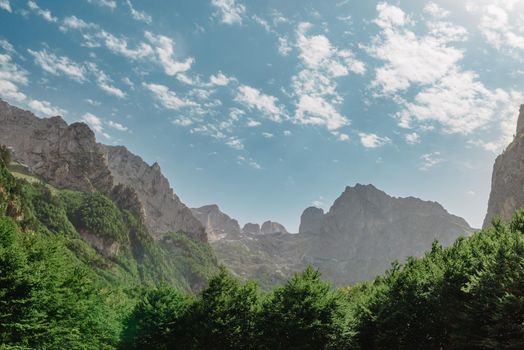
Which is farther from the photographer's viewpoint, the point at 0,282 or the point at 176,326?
the point at 176,326

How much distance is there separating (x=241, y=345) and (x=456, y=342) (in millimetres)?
21847

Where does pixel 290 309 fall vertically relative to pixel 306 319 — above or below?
above

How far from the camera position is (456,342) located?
3388cm

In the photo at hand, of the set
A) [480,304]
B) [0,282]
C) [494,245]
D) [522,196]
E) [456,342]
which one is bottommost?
[0,282]

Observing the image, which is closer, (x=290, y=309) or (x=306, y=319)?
(x=306, y=319)

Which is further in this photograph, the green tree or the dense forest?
the green tree

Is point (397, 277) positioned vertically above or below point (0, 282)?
above

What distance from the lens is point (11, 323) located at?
103 ft

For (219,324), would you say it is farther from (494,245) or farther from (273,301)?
(494,245)

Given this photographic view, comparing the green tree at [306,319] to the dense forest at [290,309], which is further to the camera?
the green tree at [306,319]

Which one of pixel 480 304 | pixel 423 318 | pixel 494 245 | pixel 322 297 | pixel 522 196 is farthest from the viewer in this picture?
pixel 522 196

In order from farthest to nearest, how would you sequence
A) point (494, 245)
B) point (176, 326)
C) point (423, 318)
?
1. point (176, 326)
2. point (423, 318)
3. point (494, 245)

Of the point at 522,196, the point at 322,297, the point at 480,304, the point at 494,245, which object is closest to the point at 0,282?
the point at 322,297

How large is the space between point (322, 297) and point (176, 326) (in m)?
18.3
